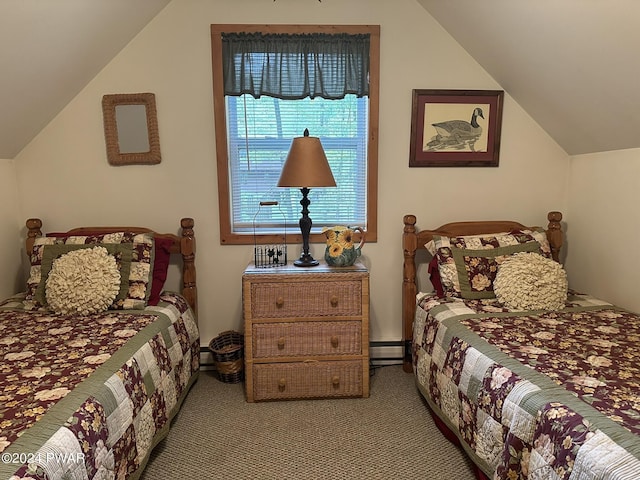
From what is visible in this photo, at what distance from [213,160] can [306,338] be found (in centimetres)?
123

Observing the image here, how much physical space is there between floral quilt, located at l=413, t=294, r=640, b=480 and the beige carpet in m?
0.16

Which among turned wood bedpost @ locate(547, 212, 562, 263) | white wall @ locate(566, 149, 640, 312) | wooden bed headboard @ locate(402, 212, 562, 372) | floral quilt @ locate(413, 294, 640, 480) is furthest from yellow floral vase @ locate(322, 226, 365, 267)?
white wall @ locate(566, 149, 640, 312)

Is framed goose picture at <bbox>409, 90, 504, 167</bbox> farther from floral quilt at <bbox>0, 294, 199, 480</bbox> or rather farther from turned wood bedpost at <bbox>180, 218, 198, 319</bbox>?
floral quilt at <bbox>0, 294, 199, 480</bbox>

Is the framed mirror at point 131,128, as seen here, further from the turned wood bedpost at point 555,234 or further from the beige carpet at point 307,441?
the turned wood bedpost at point 555,234

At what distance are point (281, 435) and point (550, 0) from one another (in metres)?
2.30

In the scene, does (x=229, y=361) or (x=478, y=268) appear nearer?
(x=478, y=268)

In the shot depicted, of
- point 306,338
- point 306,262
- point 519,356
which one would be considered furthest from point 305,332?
point 519,356

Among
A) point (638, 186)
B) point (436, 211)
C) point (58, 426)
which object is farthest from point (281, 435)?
point (638, 186)

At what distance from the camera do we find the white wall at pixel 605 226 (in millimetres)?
2260

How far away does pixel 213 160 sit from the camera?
2.69 metres

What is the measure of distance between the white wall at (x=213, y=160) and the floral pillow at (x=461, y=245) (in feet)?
1.08

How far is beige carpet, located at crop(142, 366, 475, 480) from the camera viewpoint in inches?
71.2

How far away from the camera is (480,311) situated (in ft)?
7.09

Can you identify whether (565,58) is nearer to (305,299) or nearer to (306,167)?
(306,167)
